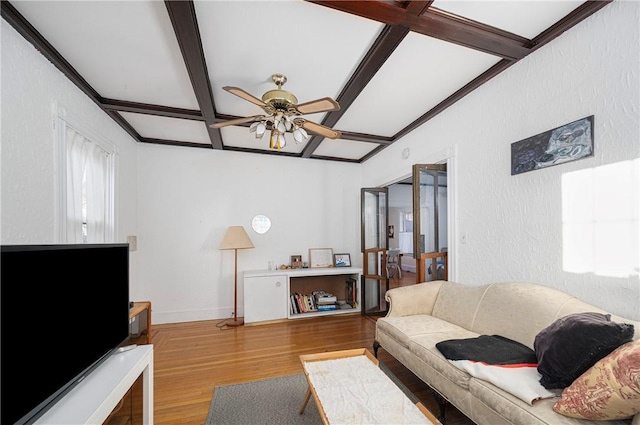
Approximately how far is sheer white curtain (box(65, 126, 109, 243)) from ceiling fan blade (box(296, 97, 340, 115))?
2027mm

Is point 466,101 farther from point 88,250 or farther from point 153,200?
point 153,200

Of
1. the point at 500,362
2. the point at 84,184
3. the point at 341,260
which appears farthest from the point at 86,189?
the point at 500,362

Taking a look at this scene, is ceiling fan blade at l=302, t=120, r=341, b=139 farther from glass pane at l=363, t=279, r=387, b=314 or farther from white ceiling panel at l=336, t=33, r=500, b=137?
glass pane at l=363, t=279, r=387, b=314

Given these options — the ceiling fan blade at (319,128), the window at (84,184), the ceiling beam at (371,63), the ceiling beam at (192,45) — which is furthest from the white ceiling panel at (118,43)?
the ceiling beam at (371,63)

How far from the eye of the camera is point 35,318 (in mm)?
1046

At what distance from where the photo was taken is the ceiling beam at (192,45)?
1.52 metres

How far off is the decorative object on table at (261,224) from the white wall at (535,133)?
2654 millimetres

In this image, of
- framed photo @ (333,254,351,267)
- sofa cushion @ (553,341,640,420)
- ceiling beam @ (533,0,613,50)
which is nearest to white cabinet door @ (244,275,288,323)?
framed photo @ (333,254,351,267)

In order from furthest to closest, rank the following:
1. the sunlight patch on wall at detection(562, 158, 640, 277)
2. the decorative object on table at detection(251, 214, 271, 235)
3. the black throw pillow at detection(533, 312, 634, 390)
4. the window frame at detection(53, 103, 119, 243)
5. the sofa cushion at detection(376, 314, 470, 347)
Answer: the decorative object on table at detection(251, 214, 271, 235)
the sofa cushion at detection(376, 314, 470, 347)
the window frame at detection(53, 103, 119, 243)
the sunlight patch on wall at detection(562, 158, 640, 277)
the black throw pillow at detection(533, 312, 634, 390)

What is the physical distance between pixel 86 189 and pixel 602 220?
4.12 m

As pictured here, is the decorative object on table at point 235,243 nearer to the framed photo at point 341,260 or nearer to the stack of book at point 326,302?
the stack of book at point 326,302

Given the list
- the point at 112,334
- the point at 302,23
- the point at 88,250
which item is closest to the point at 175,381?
→ the point at 112,334

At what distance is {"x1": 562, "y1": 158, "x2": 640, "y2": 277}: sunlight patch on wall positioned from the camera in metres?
1.48

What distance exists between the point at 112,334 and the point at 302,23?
2253mm
